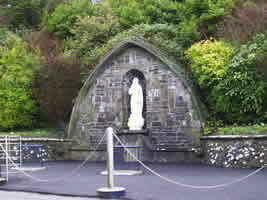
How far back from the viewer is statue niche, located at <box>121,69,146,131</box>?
52.2 ft

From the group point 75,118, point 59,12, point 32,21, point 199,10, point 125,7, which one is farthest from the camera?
point 32,21

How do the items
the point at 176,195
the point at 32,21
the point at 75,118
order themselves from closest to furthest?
the point at 176,195
the point at 75,118
the point at 32,21

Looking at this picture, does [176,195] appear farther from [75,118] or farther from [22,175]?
[75,118]

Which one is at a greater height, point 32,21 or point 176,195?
point 32,21

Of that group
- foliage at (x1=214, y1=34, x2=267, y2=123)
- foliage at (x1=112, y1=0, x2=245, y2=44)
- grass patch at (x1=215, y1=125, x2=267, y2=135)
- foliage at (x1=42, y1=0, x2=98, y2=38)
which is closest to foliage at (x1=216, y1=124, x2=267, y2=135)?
grass patch at (x1=215, y1=125, x2=267, y2=135)

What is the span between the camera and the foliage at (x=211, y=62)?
49.1 feet

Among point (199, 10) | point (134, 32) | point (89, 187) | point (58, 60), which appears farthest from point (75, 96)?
point (89, 187)

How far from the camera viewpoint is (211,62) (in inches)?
596

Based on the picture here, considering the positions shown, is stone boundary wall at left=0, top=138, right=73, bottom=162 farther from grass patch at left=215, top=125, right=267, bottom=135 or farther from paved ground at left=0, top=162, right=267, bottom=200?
grass patch at left=215, top=125, right=267, bottom=135

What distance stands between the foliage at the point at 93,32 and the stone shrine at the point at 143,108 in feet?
17.1

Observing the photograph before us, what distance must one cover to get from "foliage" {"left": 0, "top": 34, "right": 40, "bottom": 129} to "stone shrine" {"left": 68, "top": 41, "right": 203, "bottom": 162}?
2.68 meters

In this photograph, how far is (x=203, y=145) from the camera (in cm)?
1429

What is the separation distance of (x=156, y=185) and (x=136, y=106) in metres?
7.49

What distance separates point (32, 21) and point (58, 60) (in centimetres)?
1440
